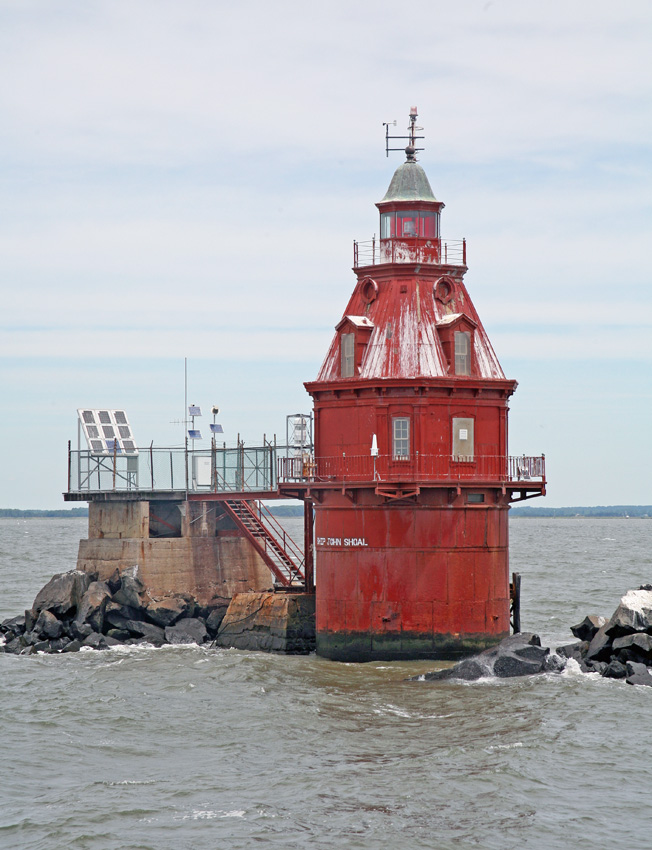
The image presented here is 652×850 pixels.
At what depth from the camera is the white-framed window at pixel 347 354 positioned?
38.4 metres

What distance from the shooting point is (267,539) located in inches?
1793

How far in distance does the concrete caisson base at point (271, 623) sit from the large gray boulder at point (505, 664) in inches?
235

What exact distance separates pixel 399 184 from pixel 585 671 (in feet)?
51.7

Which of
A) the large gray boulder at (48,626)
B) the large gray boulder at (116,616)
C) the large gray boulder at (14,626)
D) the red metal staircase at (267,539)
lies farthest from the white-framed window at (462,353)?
the large gray boulder at (14,626)

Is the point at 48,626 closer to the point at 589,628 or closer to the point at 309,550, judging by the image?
the point at 309,550

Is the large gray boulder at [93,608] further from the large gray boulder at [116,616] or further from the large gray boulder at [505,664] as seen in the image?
the large gray boulder at [505,664]

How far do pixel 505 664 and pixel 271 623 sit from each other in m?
8.27

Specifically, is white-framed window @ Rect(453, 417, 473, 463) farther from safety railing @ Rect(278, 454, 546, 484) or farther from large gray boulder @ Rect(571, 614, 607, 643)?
large gray boulder @ Rect(571, 614, 607, 643)

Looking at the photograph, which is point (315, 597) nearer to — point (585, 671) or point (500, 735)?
point (585, 671)

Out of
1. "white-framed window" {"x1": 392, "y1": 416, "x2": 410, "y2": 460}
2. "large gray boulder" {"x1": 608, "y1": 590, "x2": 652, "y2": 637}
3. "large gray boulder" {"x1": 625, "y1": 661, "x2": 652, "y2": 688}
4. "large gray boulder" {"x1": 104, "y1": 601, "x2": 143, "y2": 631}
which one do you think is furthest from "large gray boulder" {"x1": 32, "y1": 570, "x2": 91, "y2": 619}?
"large gray boulder" {"x1": 625, "y1": 661, "x2": 652, "y2": 688}

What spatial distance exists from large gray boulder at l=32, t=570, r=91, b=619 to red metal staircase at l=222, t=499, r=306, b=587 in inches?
228

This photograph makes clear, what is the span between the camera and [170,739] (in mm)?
28875

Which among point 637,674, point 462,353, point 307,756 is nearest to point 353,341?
point 462,353

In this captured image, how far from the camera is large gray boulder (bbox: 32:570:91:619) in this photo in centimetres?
4253
